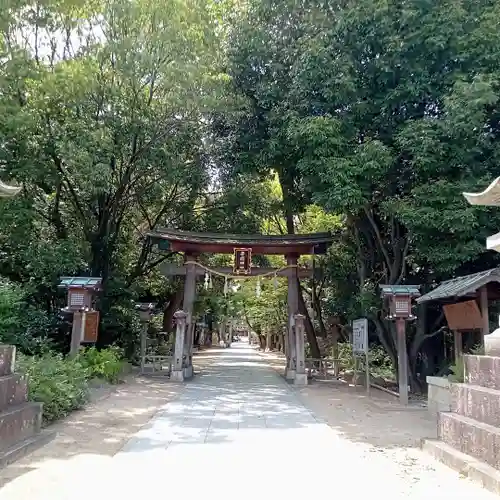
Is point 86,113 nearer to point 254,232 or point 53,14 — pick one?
point 53,14

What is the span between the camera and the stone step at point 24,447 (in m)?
5.32

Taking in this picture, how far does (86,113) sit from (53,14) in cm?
254

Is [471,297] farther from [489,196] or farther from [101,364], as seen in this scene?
[101,364]

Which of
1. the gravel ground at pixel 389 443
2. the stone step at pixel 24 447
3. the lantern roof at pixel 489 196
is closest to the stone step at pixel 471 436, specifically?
the gravel ground at pixel 389 443

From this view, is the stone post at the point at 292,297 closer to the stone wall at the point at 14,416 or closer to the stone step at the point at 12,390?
the stone wall at the point at 14,416

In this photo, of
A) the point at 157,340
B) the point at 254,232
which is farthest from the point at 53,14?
the point at 157,340

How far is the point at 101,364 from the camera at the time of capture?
1313 centimetres

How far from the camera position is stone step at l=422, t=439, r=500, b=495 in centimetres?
468

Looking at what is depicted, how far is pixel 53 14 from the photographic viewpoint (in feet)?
42.9

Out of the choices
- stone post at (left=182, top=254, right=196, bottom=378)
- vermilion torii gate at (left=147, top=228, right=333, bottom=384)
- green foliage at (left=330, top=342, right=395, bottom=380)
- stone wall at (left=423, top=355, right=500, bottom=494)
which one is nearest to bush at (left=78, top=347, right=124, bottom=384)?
vermilion torii gate at (left=147, top=228, right=333, bottom=384)

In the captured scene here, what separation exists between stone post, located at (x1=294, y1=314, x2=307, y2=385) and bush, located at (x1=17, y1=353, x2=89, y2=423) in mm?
6816

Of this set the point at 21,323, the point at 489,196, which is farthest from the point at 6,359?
the point at 21,323

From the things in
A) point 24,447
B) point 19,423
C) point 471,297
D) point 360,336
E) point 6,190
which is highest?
point 6,190

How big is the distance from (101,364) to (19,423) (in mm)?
7272
